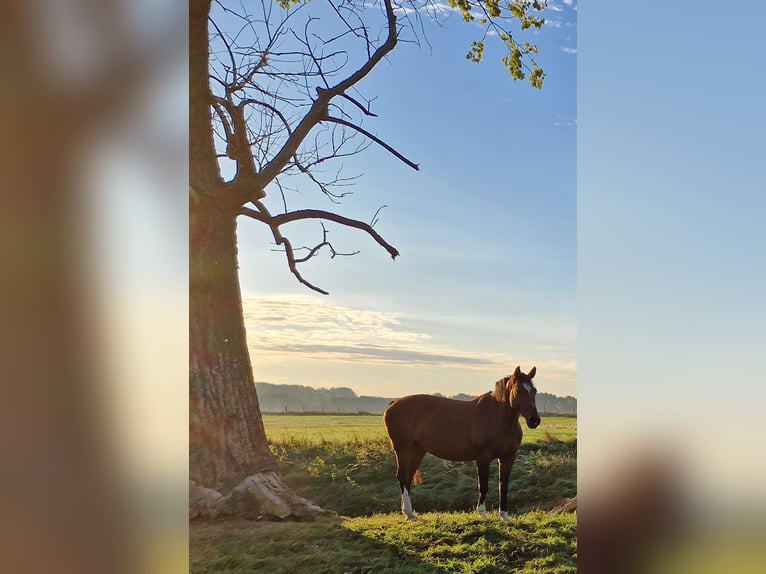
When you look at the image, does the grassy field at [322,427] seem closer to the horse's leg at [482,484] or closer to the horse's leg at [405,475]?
the horse's leg at [405,475]

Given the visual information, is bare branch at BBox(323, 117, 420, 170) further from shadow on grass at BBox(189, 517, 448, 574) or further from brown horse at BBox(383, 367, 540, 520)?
shadow on grass at BBox(189, 517, 448, 574)

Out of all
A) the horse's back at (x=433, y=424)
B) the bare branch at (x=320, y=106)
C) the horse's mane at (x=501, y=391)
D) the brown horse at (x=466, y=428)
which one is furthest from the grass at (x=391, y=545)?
the bare branch at (x=320, y=106)

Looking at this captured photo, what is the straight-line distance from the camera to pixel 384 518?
3039mm

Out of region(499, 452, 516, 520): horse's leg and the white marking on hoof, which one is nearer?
the white marking on hoof

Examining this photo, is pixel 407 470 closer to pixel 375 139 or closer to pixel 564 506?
pixel 564 506

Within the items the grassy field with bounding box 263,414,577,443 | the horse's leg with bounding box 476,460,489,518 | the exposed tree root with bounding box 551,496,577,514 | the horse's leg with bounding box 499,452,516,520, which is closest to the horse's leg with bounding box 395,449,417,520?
the grassy field with bounding box 263,414,577,443

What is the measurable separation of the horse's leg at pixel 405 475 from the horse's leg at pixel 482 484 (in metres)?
0.31

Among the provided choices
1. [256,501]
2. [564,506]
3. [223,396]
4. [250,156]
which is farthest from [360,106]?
[564,506]

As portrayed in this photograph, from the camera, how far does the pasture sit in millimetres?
2861
